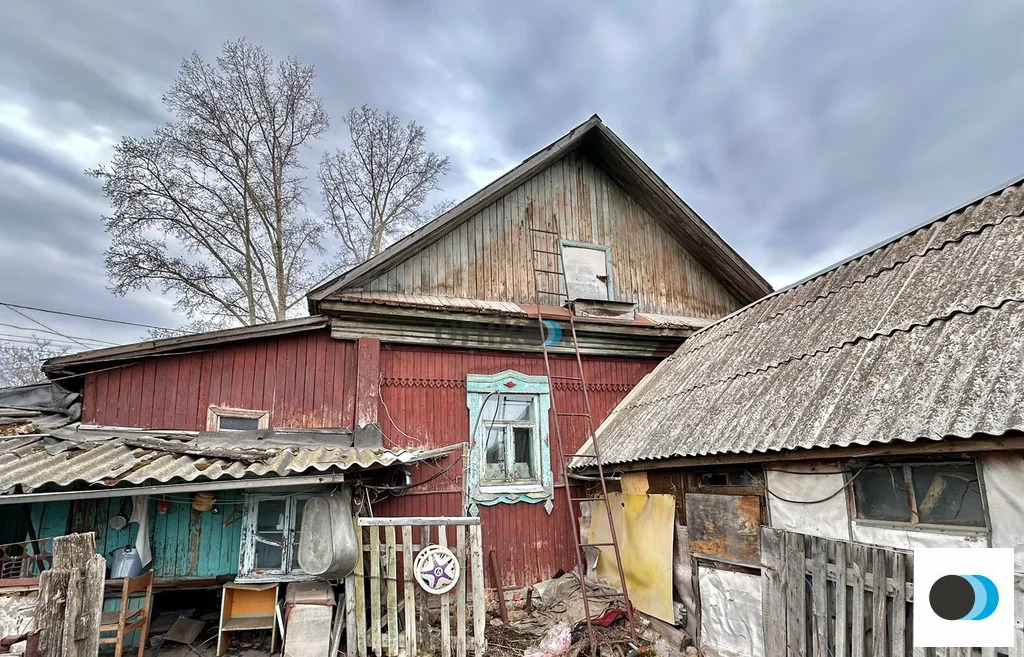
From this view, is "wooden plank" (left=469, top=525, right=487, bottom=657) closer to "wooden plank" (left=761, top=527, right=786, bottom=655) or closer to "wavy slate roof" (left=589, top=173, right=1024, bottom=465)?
"wavy slate roof" (left=589, top=173, right=1024, bottom=465)

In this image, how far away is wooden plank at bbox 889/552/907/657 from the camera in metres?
3.86

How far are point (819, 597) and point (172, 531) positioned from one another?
7.07 metres

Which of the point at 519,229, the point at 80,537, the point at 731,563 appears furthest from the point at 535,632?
the point at 519,229

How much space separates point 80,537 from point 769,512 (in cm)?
587

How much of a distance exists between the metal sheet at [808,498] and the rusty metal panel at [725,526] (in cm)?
25

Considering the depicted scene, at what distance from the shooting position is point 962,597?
3.16 m

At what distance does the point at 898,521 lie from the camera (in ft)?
14.3

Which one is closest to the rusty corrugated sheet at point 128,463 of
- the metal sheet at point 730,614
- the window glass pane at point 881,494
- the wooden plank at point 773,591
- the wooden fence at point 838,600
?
the metal sheet at point 730,614

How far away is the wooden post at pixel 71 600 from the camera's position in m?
Answer: 3.65

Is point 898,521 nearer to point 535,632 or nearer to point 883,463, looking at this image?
point 883,463

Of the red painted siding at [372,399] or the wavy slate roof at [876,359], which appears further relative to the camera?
the red painted siding at [372,399]

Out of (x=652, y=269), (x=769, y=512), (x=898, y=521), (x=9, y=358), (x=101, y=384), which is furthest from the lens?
(x=9, y=358)

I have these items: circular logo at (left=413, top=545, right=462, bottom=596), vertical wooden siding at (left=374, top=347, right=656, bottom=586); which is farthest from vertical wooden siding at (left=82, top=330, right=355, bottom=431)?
circular logo at (left=413, top=545, right=462, bottom=596)

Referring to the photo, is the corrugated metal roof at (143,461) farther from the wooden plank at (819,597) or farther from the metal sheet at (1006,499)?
the metal sheet at (1006,499)
